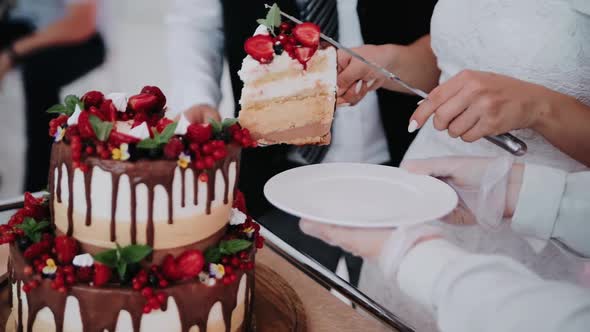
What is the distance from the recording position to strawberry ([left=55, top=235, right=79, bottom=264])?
992mm

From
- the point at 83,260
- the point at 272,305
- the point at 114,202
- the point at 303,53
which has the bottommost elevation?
the point at 272,305

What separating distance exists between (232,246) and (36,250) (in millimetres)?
367

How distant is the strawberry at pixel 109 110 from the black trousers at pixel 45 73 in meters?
1.16

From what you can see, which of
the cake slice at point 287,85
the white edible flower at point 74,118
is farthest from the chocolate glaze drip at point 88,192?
the cake slice at point 287,85

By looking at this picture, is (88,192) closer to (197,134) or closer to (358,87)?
(197,134)

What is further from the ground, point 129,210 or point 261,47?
point 261,47

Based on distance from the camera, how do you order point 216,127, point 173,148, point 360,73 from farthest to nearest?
1. point 360,73
2. point 216,127
3. point 173,148

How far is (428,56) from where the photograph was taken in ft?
6.05

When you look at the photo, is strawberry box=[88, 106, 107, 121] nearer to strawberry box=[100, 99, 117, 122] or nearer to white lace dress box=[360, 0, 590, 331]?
strawberry box=[100, 99, 117, 122]

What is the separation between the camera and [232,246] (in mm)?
1107

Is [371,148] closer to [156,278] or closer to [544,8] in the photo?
[544,8]

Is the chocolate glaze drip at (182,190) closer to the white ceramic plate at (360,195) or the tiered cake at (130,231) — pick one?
the tiered cake at (130,231)

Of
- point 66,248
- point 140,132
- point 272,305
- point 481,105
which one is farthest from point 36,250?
point 481,105

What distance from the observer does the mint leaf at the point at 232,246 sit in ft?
3.63
